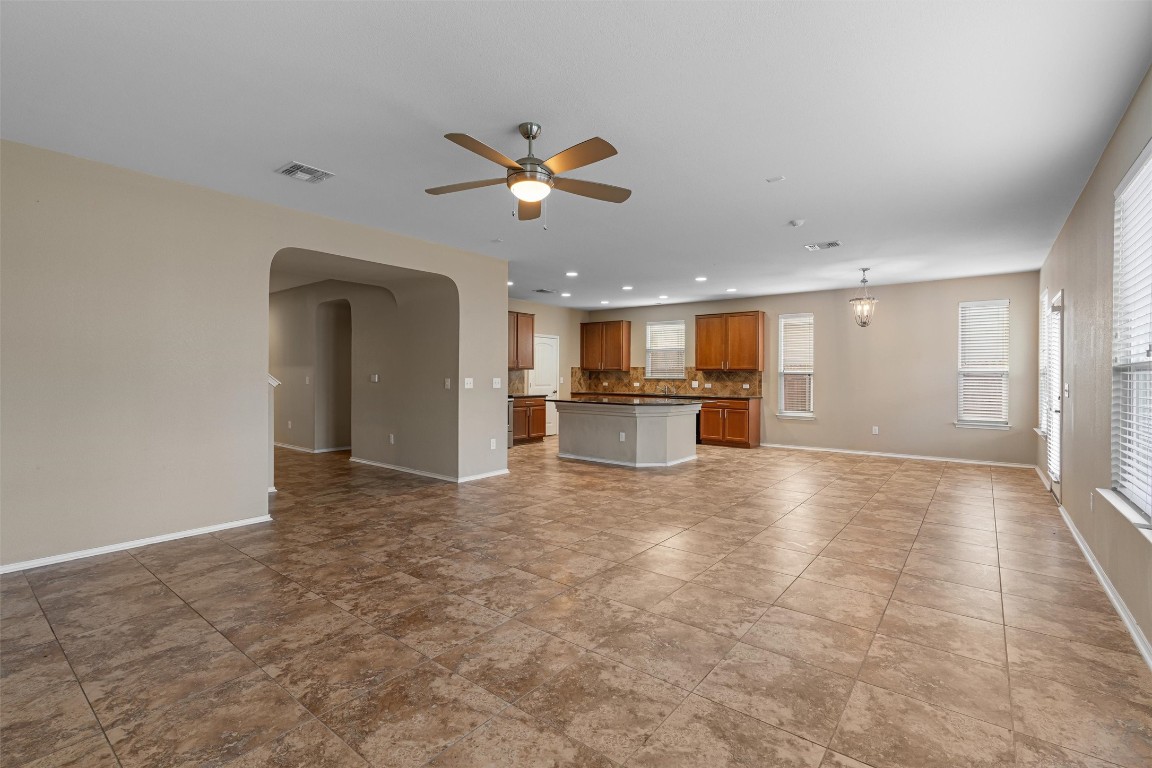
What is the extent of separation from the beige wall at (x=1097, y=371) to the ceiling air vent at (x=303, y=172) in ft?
15.3

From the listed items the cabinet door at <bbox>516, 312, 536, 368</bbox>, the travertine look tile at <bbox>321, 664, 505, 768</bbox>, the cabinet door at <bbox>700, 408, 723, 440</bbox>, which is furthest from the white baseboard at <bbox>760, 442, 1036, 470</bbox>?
the travertine look tile at <bbox>321, 664, 505, 768</bbox>

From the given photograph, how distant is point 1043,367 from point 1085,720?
619cm

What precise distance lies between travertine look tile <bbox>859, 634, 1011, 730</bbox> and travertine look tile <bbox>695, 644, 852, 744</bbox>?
0.71 feet

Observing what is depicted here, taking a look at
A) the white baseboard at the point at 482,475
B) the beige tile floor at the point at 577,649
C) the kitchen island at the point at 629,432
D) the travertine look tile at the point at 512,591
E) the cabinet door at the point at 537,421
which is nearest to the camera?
the beige tile floor at the point at 577,649

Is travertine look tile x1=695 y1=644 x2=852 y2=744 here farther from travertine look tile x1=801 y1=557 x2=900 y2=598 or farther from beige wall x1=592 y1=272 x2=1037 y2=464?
beige wall x1=592 y1=272 x2=1037 y2=464

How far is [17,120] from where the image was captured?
307 cm

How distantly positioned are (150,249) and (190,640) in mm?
2881

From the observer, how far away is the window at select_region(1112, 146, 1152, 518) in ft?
8.53

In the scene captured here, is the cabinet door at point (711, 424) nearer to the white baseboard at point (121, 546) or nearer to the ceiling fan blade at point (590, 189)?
the ceiling fan blade at point (590, 189)

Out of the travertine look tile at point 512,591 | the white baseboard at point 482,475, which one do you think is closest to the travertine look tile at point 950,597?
the travertine look tile at point 512,591

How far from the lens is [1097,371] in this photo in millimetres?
3494

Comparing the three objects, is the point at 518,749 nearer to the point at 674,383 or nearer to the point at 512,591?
the point at 512,591

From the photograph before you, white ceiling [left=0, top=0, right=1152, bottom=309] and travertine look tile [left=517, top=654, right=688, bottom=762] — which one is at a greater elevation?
white ceiling [left=0, top=0, right=1152, bottom=309]

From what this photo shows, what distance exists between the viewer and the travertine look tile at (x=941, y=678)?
2045 mm
